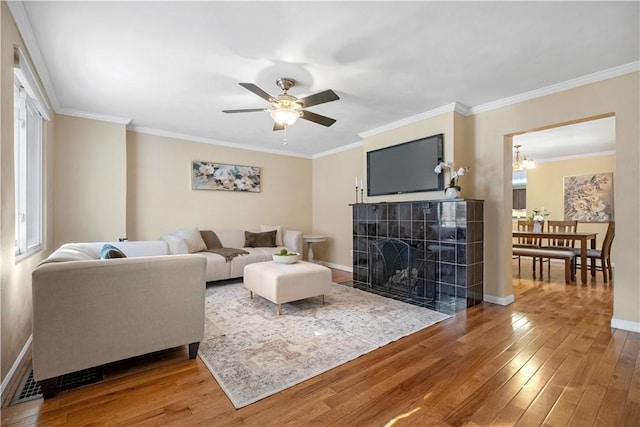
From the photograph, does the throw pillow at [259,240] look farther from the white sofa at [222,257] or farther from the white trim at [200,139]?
the white trim at [200,139]

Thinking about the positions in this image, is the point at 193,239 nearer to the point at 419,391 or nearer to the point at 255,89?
the point at 255,89

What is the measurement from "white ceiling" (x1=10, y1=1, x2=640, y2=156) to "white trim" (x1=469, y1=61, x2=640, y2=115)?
6 centimetres

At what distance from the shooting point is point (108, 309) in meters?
1.82

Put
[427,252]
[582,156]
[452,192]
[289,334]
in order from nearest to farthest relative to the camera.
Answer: [289,334] → [452,192] → [427,252] → [582,156]

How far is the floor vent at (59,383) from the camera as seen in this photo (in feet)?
5.61

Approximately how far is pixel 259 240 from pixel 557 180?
6722mm

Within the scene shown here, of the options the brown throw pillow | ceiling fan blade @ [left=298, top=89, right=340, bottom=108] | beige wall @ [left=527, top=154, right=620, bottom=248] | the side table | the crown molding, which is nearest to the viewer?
the crown molding

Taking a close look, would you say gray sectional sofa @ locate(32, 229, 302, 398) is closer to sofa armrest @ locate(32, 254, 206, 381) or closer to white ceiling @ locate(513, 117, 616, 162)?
sofa armrest @ locate(32, 254, 206, 381)

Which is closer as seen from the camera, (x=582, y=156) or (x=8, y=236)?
(x=8, y=236)

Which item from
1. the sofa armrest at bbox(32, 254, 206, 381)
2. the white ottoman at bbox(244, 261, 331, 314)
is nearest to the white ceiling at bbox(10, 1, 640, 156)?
the sofa armrest at bbox(32, 254, 206, 381)

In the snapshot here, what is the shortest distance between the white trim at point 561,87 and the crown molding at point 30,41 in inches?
170

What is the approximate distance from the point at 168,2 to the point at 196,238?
3.42 metres

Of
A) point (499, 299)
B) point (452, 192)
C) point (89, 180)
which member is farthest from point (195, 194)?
point (499, 299)

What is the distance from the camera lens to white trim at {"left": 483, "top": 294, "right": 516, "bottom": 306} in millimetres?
3482
